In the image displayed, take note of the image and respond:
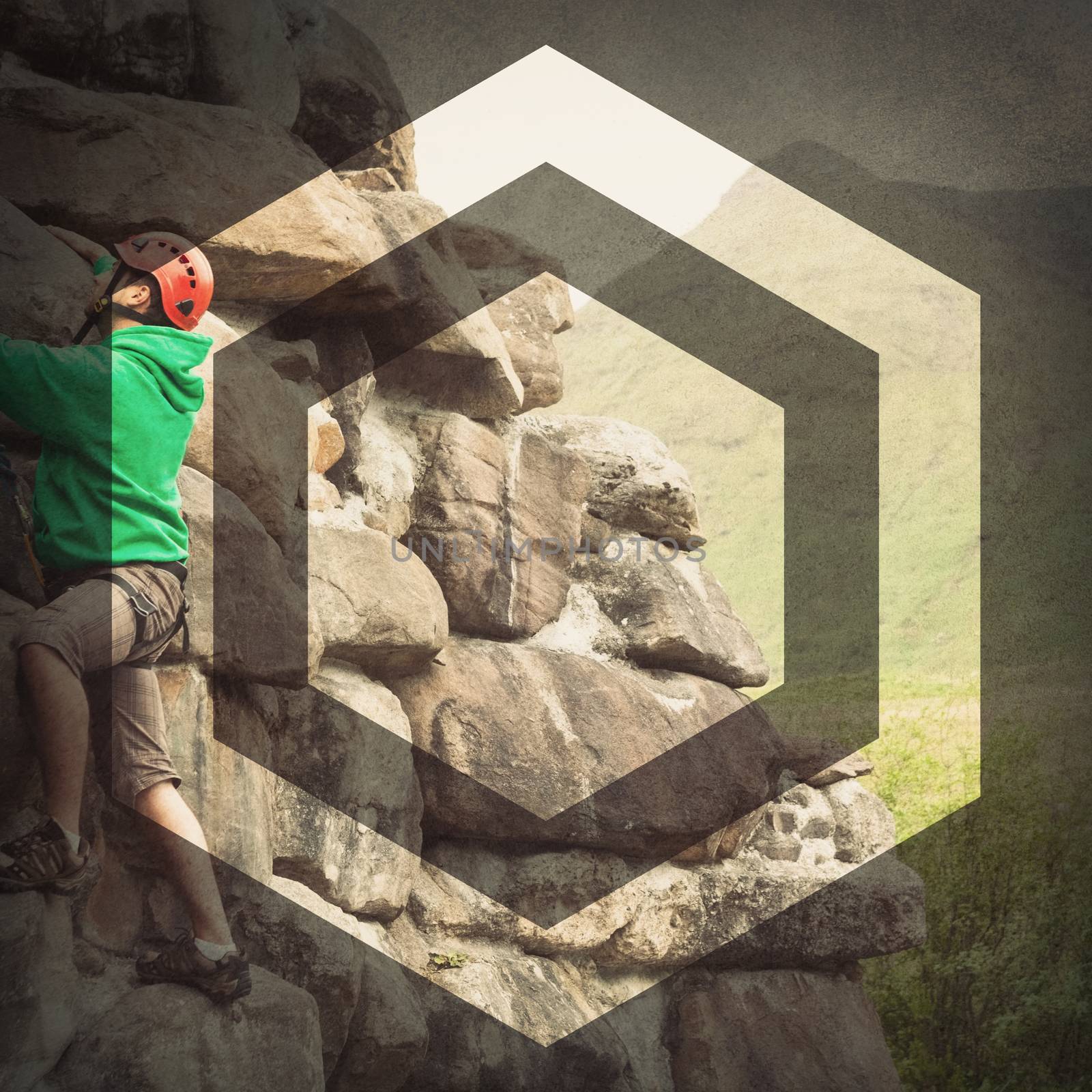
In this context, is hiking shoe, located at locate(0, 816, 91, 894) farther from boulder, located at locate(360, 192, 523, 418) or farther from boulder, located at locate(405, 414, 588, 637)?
boulder, located at locate(360, 192, 523, 418)

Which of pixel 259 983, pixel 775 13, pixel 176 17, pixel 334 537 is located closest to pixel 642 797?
pixel 334 537

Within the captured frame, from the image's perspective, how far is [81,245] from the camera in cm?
410

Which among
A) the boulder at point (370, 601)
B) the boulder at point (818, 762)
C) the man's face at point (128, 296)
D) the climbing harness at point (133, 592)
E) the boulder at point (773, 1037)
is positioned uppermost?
the man's face at point (128, 296)

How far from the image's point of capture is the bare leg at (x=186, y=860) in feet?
11.0

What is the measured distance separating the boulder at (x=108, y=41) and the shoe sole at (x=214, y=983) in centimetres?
341

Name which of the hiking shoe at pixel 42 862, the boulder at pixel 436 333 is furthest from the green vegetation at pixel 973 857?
the hiking shoe at pixel 42 862

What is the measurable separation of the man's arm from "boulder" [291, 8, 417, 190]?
311 centimetres

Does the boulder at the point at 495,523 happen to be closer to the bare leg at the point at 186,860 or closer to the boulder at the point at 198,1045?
the bare leg at the point at 186,860

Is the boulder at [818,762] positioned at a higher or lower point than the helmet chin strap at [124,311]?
lower

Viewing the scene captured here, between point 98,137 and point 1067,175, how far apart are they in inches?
354

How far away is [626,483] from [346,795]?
2.50 meters

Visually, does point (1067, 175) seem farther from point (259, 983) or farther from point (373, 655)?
point (259, 983)

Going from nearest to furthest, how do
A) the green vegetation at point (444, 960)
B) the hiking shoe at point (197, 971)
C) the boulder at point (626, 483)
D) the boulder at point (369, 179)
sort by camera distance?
the hiking shoe at point (197, 971) < the green vegetation at point (444, 960) < the boulder at point (369, 179) < the boulder at point (626, 483)

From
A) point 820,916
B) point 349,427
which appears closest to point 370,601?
point 349,427
